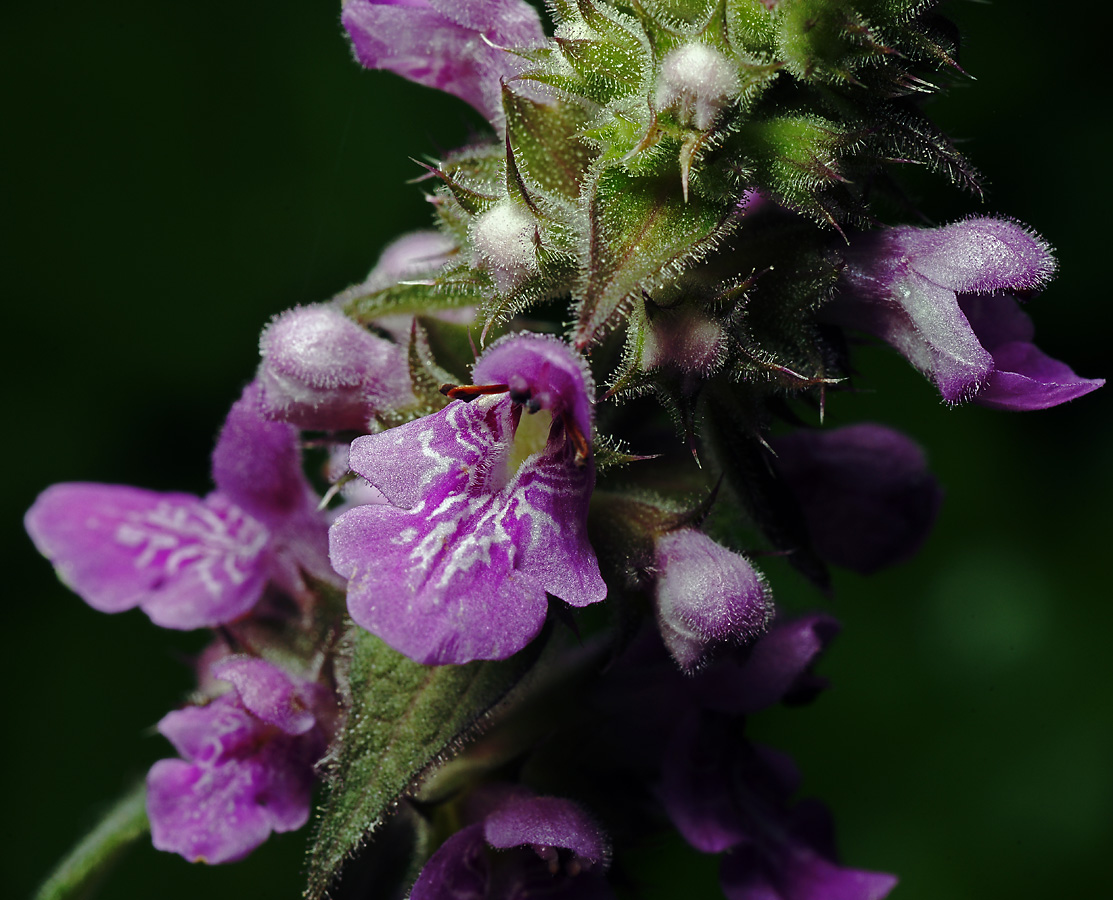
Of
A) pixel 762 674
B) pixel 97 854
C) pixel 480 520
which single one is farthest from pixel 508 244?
pixel 97 854

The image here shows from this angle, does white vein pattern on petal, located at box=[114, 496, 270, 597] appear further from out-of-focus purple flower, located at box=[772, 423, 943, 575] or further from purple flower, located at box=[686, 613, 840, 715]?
out-of-focus purple flower, located at box=[772, 423, 943, 575]

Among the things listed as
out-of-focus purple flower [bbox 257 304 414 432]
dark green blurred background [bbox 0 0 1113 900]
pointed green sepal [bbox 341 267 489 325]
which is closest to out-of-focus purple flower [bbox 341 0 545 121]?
pointed green sepal [bbox 341 267 489 325]

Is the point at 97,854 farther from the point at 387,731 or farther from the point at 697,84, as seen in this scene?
the point at 697,84

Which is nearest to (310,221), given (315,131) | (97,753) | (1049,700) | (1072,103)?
(315,131)

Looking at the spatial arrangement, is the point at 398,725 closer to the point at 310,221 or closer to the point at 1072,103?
the point at 310,221

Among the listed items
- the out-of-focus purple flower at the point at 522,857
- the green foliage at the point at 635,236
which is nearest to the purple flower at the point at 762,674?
the out-of-focus purple flower at the point at 522,857

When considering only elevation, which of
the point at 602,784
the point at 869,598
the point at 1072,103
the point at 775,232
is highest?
the point at 775,232
